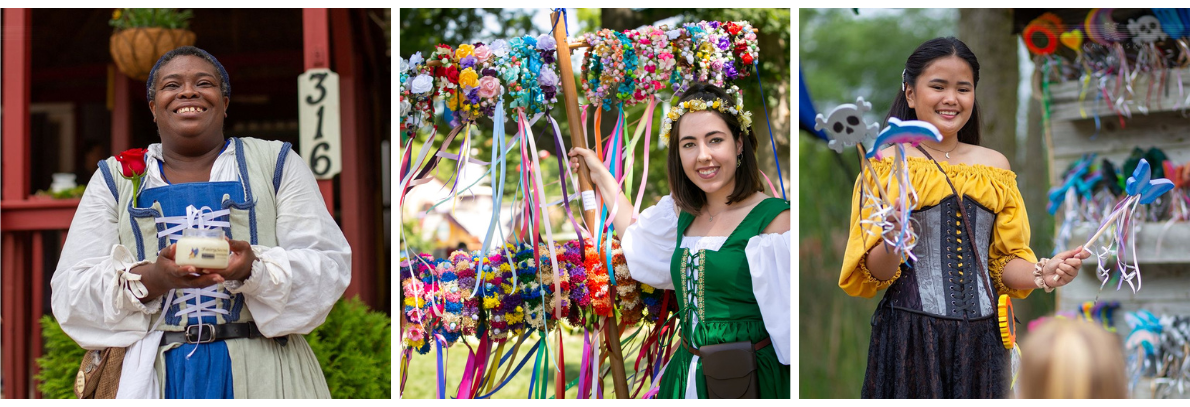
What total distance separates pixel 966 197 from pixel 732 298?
70cm

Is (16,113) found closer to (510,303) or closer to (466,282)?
(466,282)

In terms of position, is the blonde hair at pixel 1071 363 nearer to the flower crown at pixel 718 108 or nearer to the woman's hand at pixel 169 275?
the flower crown at pixel 718 108

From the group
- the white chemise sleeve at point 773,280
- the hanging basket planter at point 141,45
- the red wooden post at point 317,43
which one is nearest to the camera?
the white chemise sleeve at point 773,280

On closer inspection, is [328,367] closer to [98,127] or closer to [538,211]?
[538,211]

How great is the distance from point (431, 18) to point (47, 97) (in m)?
3.57

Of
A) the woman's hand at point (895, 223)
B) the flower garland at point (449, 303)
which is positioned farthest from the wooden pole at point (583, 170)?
the woman's hand at point (895, 223)

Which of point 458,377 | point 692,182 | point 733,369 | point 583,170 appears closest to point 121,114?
point 458,377

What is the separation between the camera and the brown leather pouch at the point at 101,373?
7.52 ft

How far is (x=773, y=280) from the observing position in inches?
96.2

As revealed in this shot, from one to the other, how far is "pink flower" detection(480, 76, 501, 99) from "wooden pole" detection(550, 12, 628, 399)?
218 mm

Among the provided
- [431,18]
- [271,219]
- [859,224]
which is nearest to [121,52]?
[431,18]

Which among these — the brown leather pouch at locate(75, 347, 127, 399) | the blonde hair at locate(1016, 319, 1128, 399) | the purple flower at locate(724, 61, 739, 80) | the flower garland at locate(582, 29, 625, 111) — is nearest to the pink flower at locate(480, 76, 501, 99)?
the flower garland at locate(582, 29, 625, 111)

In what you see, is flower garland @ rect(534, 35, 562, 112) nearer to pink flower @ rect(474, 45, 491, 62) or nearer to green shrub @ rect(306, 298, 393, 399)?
pink flower @ rect(474, 45, 491, 62)

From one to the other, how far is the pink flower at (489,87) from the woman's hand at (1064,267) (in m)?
1.65
